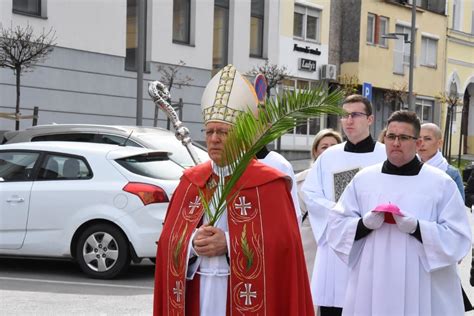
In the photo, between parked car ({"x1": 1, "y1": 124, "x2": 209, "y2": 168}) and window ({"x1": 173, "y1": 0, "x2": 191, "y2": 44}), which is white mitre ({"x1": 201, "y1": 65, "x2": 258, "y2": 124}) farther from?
window ({"x1": 173, "y1": 0, "x2": 191, "y2": 44})

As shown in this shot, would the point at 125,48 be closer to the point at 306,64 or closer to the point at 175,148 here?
the point at 306,64

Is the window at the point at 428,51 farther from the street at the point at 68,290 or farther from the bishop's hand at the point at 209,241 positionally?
the bishop's hand at the point at 209,241

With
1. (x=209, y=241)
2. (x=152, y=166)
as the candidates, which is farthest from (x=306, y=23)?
(x=209, y=241)

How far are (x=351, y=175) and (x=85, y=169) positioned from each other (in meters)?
4.43

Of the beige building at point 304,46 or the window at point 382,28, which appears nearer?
the beige building at point 304,46

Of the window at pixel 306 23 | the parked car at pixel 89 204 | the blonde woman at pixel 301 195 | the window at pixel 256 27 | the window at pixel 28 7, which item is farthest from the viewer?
the window at pixel 306 23

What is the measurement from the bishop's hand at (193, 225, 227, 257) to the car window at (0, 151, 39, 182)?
6.28m

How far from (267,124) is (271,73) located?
24.2 metres

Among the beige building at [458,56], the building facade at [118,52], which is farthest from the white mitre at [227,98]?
the beige building at [458,56]

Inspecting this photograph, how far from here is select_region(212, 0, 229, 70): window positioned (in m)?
28.5

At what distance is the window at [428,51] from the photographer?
4106cm

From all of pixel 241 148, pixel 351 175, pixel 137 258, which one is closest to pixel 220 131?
pixel 241 148

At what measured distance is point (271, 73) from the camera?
28.0 meters

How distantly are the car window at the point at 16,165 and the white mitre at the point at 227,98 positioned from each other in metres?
5.96
